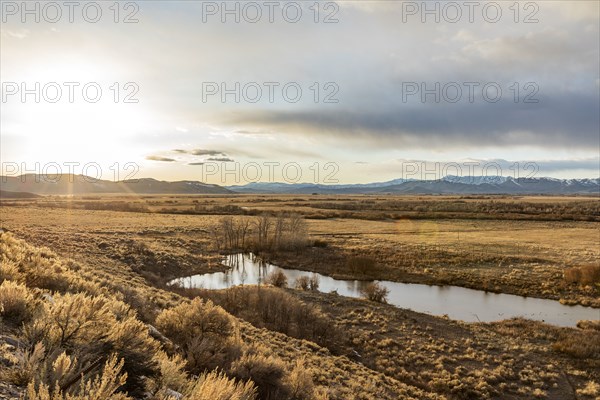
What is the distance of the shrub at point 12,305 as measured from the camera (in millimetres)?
5477

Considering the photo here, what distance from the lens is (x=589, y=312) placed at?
2778 centimetres

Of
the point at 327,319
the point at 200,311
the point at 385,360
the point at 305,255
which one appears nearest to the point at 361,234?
the point at 305,255

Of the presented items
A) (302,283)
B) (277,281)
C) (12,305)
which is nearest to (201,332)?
(12,305)

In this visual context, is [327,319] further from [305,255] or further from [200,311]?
[305,255]

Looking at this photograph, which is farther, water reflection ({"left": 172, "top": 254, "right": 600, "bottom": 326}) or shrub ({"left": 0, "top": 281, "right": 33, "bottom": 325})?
water reflection ({"left": 172, "top": 254, "right": 600, "bottom": 326})

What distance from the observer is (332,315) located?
79.8 ft

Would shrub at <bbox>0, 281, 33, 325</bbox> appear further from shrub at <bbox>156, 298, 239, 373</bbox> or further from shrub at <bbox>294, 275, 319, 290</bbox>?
shrub at <bbox>294, 275, 319, 290</bbox>

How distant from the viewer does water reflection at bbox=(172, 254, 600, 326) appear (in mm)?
27062

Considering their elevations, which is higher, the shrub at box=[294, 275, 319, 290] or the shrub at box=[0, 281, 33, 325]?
the shrub at box=[0, 281, 33, 325]

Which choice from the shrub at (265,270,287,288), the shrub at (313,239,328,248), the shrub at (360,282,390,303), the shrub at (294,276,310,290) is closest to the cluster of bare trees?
the shrub at (313,239,328,248)

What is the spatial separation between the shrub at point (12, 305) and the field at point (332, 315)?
0.20 feet

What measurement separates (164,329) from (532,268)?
1658 inches

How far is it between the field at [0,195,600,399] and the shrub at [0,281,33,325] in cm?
6

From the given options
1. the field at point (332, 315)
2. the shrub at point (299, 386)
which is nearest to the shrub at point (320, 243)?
the field at point (332, 315)
